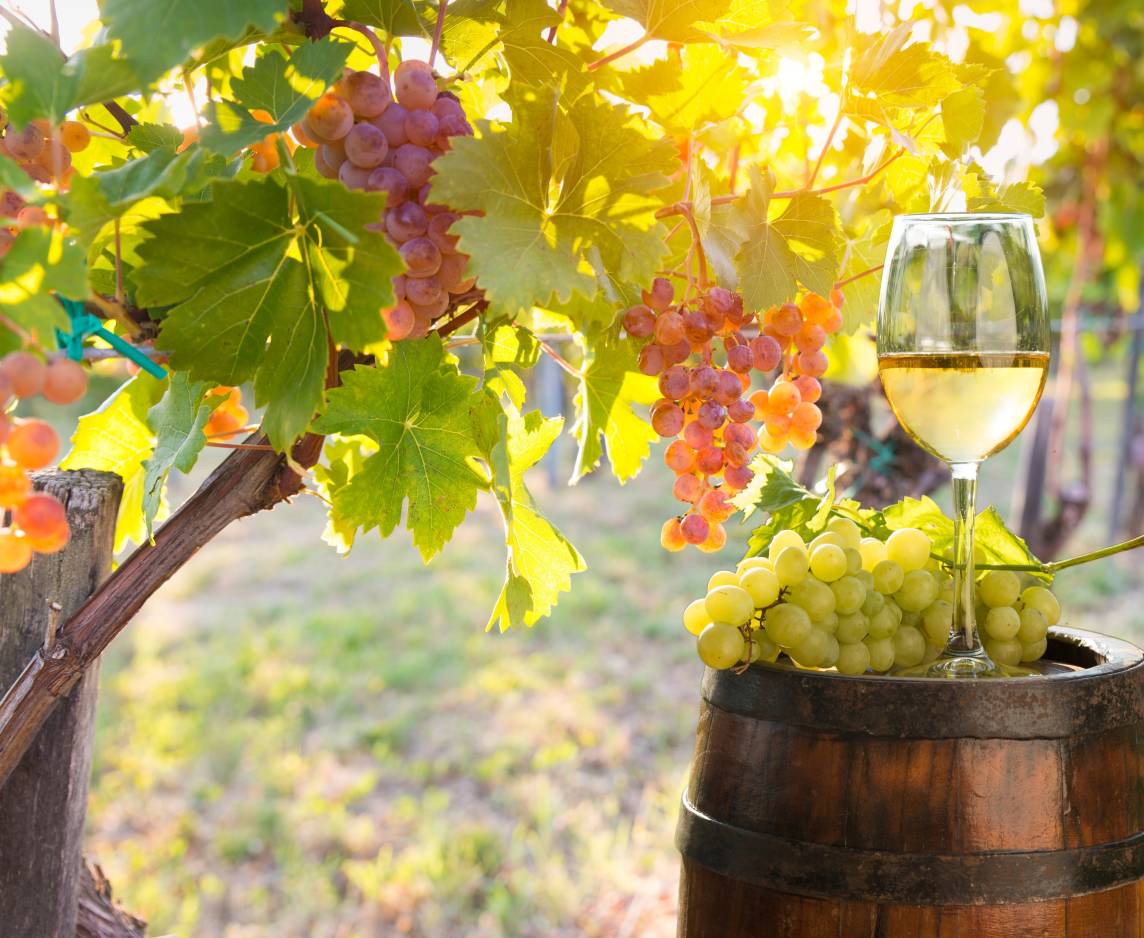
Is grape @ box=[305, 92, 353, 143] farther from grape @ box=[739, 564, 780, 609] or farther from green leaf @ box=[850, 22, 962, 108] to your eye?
grape @ box=[739, 564, 780, 609]

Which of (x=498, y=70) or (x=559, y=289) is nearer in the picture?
(x=559, y=289)

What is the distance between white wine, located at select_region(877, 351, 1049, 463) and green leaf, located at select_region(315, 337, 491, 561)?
450 mm

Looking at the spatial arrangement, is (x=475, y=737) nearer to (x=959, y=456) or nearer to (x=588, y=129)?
(x=959, y=456)

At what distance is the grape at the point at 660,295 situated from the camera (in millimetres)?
1021

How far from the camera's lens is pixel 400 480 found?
1040mm

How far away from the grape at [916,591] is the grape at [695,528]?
263mm

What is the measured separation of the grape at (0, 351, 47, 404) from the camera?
681 mm

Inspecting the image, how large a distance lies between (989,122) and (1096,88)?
12.7ft

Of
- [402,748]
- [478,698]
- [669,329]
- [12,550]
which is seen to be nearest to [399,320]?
[669,329]

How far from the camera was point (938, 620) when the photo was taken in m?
1.25

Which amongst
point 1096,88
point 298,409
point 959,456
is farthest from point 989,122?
point 1096,88

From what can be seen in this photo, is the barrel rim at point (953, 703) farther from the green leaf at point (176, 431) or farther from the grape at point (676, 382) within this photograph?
the green leaf at point (176, 431)

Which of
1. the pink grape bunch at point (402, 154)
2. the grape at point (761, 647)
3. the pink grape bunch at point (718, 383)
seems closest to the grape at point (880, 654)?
the grape at point (761, 647)

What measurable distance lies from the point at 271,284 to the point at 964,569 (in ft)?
2.44
